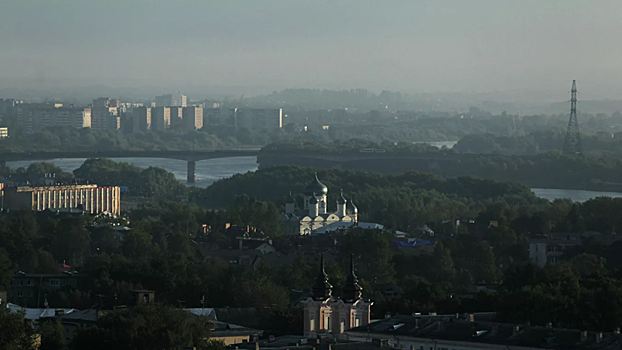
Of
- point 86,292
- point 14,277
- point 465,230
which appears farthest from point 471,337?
point 465,230

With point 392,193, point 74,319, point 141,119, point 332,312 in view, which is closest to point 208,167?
point 392,193

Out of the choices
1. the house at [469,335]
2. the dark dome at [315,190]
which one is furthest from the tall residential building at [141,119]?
the house at [469,335]

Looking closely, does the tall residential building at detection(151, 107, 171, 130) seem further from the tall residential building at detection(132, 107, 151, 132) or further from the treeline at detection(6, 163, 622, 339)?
the treeline at detection(6, 163, 622, 339)

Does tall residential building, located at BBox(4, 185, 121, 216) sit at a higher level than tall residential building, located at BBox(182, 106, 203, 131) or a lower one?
higher

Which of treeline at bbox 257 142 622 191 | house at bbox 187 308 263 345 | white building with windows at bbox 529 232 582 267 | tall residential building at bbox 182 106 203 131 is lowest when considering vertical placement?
tall residential building at bbox 182 106 203 131

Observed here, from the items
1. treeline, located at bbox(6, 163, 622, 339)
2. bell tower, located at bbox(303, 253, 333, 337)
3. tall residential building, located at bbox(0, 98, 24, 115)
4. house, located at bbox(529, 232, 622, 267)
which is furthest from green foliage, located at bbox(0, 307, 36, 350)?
tall residential building, located at bbox(0, 98, 24, 115)

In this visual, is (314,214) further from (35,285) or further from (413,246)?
(35,285)

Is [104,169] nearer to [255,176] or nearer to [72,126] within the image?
[255,176]
